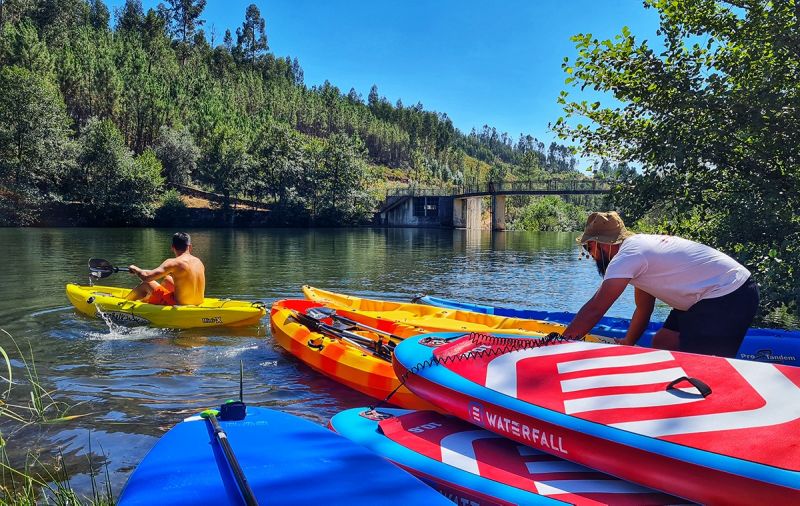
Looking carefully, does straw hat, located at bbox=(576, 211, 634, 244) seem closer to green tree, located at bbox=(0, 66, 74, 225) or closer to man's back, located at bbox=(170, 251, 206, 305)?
man's back, located at bbox=(170, 251, 206, 305)

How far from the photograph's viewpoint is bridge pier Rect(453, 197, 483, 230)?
256 ft

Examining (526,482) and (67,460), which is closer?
(526,482)

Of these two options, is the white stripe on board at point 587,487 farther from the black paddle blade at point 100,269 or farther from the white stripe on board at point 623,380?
the black paddle blade at point 100,269

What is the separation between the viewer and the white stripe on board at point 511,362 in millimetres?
4336

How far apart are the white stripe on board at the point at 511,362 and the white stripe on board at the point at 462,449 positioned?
48 centimetres

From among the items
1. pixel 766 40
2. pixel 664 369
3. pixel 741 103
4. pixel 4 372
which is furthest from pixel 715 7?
pixel 4 372

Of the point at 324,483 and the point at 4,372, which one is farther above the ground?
the point at 324,483

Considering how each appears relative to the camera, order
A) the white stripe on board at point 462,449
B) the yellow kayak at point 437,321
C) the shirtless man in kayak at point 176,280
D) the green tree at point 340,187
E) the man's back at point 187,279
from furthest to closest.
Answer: the green tree at point 340,187
the man's back at point 187,279
the shirtless man in kayak at point 176,280
the yellow kayak at point 437,321
the white stripe on board at point 462,449

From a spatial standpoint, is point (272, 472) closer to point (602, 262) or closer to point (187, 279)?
point (602, 262)

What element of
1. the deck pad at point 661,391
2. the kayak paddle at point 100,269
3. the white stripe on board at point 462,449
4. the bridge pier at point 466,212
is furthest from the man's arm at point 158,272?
the bridge pier at point 466,212

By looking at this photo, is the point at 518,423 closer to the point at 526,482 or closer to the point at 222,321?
the point at 526,482

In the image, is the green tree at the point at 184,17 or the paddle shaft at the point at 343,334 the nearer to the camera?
the paddle shaft at the point at 343,334

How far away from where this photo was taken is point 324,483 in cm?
299

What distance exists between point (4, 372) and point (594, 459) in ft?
27.0
